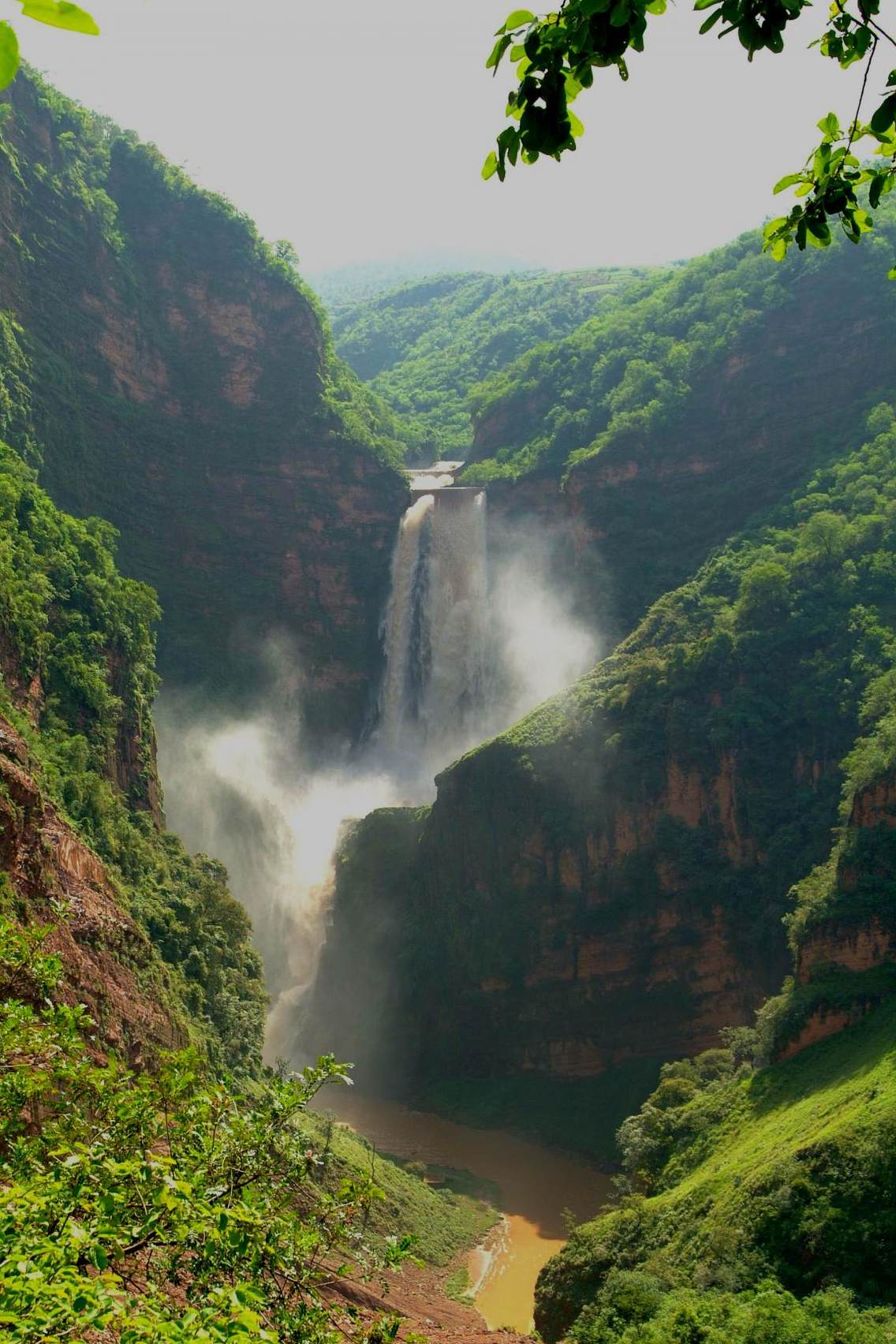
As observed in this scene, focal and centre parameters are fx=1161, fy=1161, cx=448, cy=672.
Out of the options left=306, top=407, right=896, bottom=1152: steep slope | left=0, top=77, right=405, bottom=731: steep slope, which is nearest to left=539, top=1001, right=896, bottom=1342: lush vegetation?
left=306, top=407, right=896, bottom=1152: steep slope

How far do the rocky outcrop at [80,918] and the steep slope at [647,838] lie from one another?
73.9 ft

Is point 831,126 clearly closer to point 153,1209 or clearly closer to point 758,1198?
point 153,1209

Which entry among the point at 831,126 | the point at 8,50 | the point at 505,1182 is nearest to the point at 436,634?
the point at 505,1182

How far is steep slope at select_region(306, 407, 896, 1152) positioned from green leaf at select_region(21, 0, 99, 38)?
139 ft

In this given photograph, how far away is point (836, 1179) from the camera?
20.3 meters

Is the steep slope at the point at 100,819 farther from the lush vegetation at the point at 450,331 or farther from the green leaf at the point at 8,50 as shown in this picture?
the lush vegetation at the point at 450,331

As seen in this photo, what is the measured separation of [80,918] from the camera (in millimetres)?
23812

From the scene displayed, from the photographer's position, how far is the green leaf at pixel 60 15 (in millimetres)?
2668

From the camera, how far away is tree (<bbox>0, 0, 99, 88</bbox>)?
8.75 ft

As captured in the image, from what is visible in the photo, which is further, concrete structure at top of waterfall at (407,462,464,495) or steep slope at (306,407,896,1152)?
concrete structure at top of waterfall at (407,462,464,495)

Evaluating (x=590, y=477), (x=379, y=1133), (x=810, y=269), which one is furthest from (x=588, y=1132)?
(x=810, y=269)

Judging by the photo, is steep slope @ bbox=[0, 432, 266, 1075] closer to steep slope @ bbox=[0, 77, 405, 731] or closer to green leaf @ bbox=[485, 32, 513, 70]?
steep slope @ bbox=[0, 77, 405, 731]

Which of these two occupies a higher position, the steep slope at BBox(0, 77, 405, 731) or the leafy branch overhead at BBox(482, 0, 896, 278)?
the steep slope at BBox(0, 77, 405, 731)

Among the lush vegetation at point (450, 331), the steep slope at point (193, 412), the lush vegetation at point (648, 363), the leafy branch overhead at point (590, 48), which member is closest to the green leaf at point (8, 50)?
the leafy branch overhead at point (590, 48)
